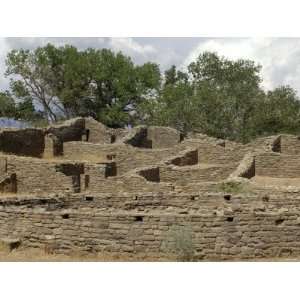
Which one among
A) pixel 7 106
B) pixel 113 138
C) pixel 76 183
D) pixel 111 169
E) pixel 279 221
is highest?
pixel 7 106

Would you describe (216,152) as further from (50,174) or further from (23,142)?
(23,142)

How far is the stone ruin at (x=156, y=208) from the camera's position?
9.45m

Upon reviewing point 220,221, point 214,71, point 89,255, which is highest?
point 214,71

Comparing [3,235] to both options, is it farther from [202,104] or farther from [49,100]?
[49,100]

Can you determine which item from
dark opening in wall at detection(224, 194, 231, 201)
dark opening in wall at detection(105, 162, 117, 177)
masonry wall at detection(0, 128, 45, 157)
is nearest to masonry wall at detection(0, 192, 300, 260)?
dark opening in wall at detection(224, 194, 231, 201)

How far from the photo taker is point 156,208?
12.2 metres

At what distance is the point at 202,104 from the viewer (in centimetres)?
3356

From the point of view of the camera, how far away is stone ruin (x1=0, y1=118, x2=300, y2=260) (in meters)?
9.45

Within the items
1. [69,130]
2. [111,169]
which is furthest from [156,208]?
[69,130]

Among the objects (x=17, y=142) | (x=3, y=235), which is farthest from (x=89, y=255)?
(x=17, y=142)

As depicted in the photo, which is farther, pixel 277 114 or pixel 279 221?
pixel 277 114

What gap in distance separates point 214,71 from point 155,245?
30.8 metres

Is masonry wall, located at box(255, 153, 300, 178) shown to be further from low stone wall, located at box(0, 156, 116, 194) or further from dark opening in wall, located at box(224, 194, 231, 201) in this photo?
dark opening in wall, located at box(224, 194, 231, 201)

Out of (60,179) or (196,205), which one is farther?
(60,179)
